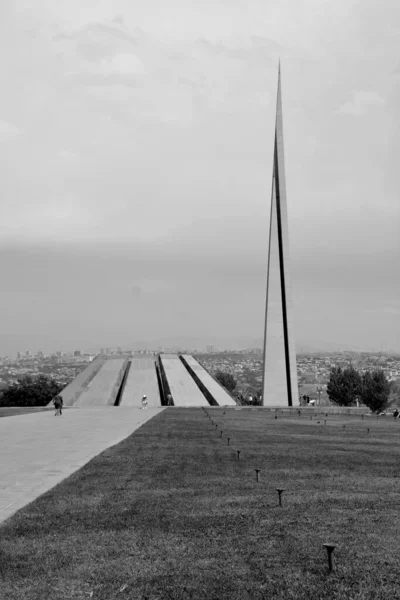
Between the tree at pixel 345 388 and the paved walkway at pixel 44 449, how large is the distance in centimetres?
4362

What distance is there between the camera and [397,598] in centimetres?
579

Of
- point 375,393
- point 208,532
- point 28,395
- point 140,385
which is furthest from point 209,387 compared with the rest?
point 208,532

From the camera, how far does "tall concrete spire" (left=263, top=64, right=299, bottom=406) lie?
51.2 meters

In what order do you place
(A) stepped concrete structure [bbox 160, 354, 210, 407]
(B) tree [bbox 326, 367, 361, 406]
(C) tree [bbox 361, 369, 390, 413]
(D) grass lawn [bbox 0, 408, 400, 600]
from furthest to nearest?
(B) tree [bbox 326, 367, 361, 406] < (C) tree [bbox 361, 369, 390, 413] < (A) stepped concrete structure [bbox 160, 354, 210, 407] < (D) grass lawn [bbox 0, 408, 400, 600]

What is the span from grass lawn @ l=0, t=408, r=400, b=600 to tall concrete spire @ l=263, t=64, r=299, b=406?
36360mm

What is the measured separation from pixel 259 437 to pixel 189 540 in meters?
13.5

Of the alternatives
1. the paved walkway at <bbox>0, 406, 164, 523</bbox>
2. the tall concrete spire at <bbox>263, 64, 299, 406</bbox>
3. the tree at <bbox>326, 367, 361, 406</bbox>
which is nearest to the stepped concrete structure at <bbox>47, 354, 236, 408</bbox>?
the tall concrete spire at <bbox>263, 64, 299, 406</bbox>

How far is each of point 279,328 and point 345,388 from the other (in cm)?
2144

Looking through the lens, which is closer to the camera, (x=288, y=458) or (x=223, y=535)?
(x=223, y=535)

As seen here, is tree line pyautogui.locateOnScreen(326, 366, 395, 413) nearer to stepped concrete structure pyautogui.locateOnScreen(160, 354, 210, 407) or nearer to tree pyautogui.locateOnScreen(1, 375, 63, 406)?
stepped concrete structure pyautogui.locateOnScreen(160, 354, 210, 407)

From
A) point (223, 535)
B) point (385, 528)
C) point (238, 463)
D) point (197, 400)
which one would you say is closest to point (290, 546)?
point (223, 535)

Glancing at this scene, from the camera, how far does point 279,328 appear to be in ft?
169

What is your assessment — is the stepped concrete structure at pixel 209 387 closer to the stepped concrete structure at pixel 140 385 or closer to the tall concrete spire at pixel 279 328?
the stepped concrete structure at pixel 140 385

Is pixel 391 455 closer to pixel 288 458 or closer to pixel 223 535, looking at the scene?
pixel 288 458
